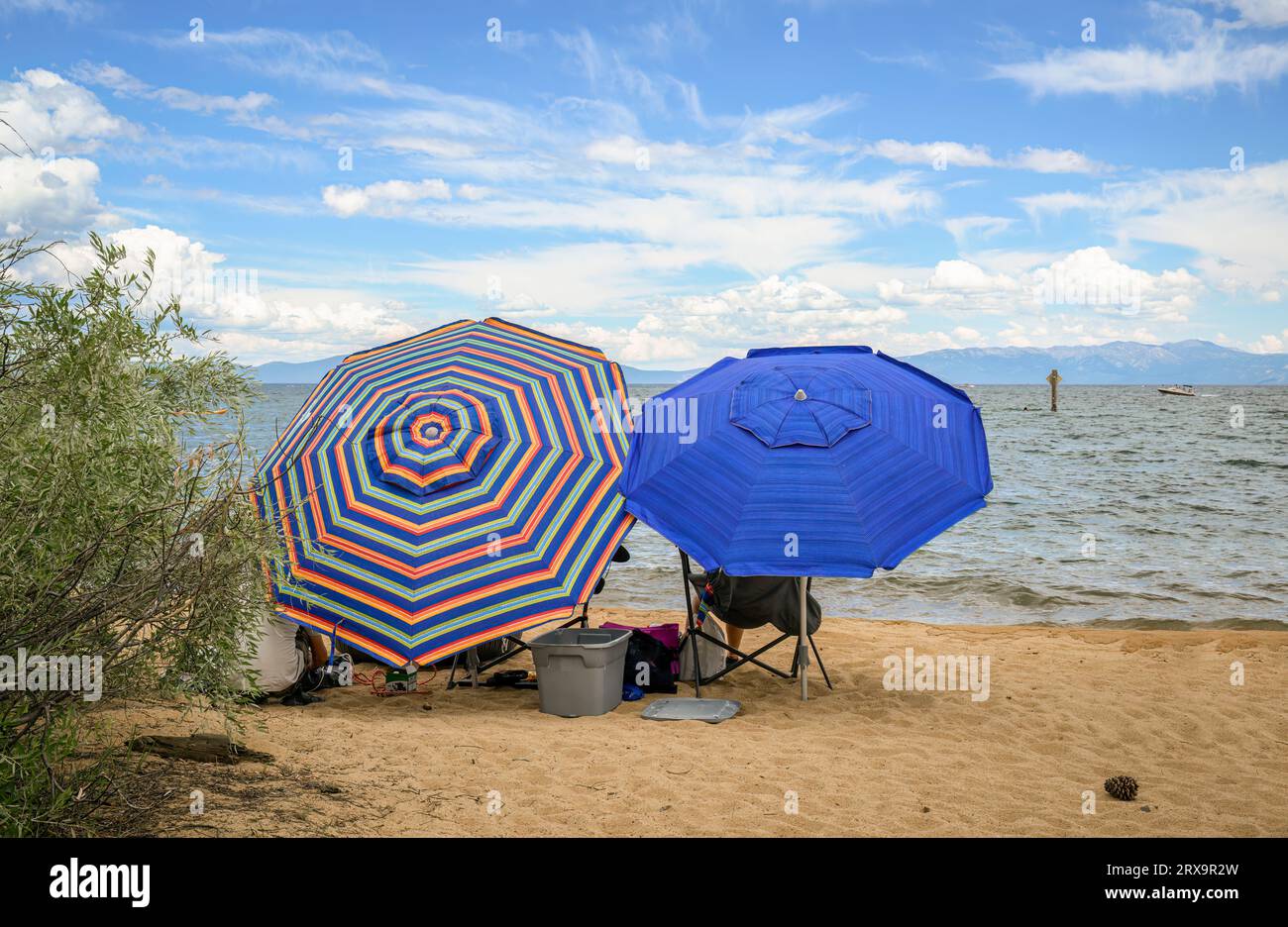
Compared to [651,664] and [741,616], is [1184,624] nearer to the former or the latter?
[741,616]

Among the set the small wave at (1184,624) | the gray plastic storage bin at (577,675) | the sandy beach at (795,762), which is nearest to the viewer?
the sandy beach at (795,762)

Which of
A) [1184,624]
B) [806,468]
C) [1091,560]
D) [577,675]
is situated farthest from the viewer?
[1091,560]

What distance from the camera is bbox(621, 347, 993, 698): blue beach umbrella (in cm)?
575

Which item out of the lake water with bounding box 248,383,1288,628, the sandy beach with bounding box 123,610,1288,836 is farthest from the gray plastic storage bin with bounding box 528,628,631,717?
the lake water with bounding box 248,383,1288,628

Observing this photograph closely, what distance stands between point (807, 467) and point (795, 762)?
1.74 metres

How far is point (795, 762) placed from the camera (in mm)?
5312

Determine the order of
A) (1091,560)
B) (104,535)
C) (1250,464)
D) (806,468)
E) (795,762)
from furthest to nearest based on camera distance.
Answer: (1250,464), (1091,560), (806,468), (795,762), (104,535)

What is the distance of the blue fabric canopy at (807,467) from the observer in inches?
226

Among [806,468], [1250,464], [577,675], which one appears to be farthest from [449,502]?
[1250,464]

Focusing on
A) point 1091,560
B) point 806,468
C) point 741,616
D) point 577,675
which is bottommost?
point 1091,560

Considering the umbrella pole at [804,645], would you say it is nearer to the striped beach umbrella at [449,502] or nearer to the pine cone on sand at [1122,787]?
the striped beach umbrella at [449,502]

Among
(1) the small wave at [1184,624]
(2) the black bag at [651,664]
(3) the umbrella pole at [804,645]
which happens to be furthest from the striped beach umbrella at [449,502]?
(1) the small wave at [1184,624]

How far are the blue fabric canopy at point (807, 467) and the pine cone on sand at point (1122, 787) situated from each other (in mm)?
1566

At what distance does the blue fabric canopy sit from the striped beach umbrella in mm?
395
